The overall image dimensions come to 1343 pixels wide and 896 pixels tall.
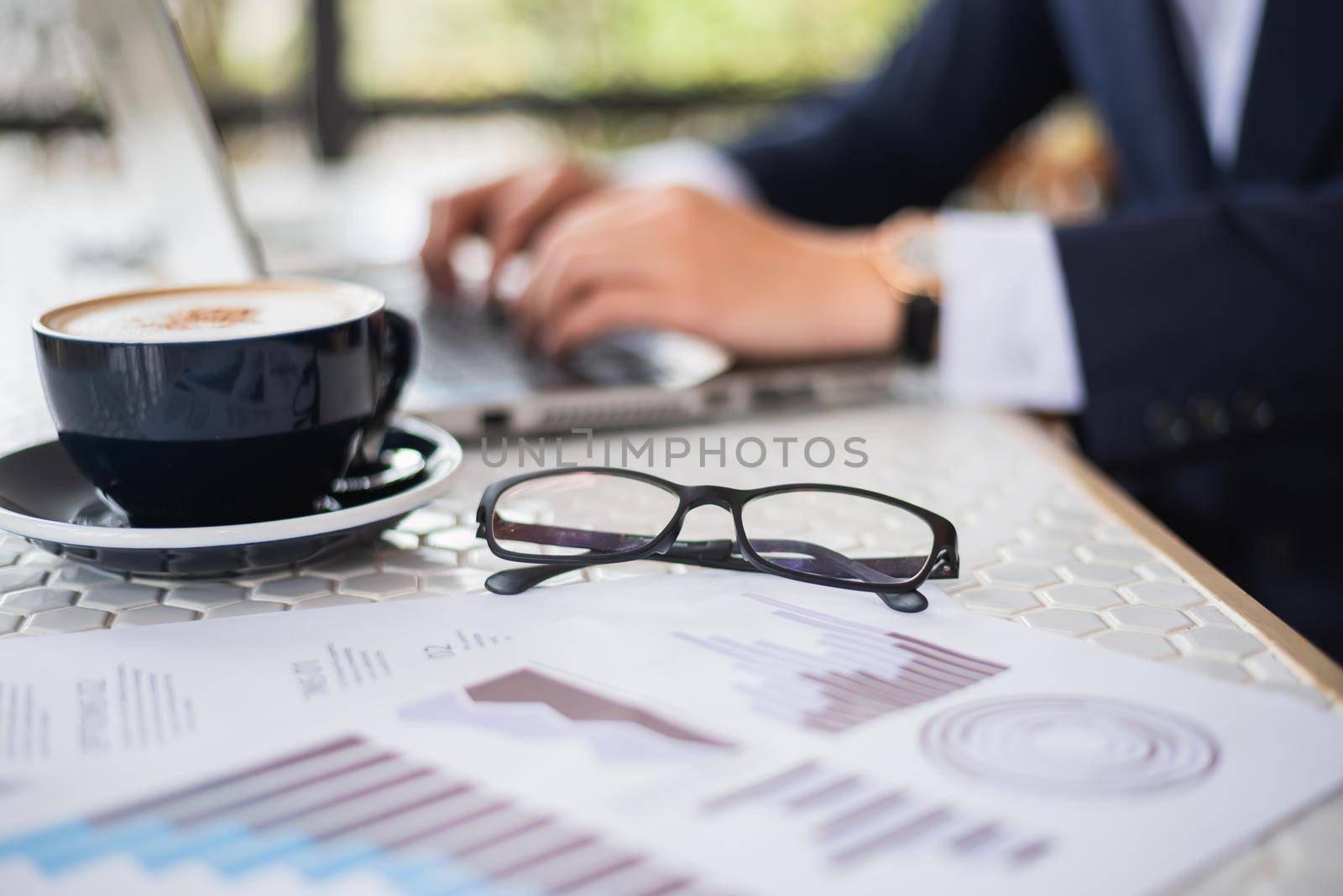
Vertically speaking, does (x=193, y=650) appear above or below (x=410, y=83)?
below

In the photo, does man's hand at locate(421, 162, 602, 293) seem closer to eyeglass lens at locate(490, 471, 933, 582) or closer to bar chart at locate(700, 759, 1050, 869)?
eyeglass lens at locate(490, 471, 933, 582)

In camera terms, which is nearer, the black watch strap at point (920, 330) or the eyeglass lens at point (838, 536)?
the eyeglass lens at point (838, 536)

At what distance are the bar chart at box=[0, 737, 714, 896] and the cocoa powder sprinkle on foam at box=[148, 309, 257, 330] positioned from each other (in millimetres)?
210

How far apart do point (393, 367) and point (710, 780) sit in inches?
12.2

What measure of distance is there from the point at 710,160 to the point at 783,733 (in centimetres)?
117

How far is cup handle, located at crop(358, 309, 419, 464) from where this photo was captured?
52 cm

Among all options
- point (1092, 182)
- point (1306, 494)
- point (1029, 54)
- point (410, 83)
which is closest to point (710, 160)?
point (1029, 54)

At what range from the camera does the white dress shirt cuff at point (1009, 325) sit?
2.47 ft

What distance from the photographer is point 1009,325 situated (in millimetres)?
771

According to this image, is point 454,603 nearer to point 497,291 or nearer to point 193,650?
point 193,650

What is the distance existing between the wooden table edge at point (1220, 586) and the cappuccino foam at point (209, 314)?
352mm

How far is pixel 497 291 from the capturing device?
1009 millimetres

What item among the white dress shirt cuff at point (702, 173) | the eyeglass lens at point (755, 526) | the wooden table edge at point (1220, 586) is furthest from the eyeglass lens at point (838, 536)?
the white dress shirt cuff at point (702, 173)
